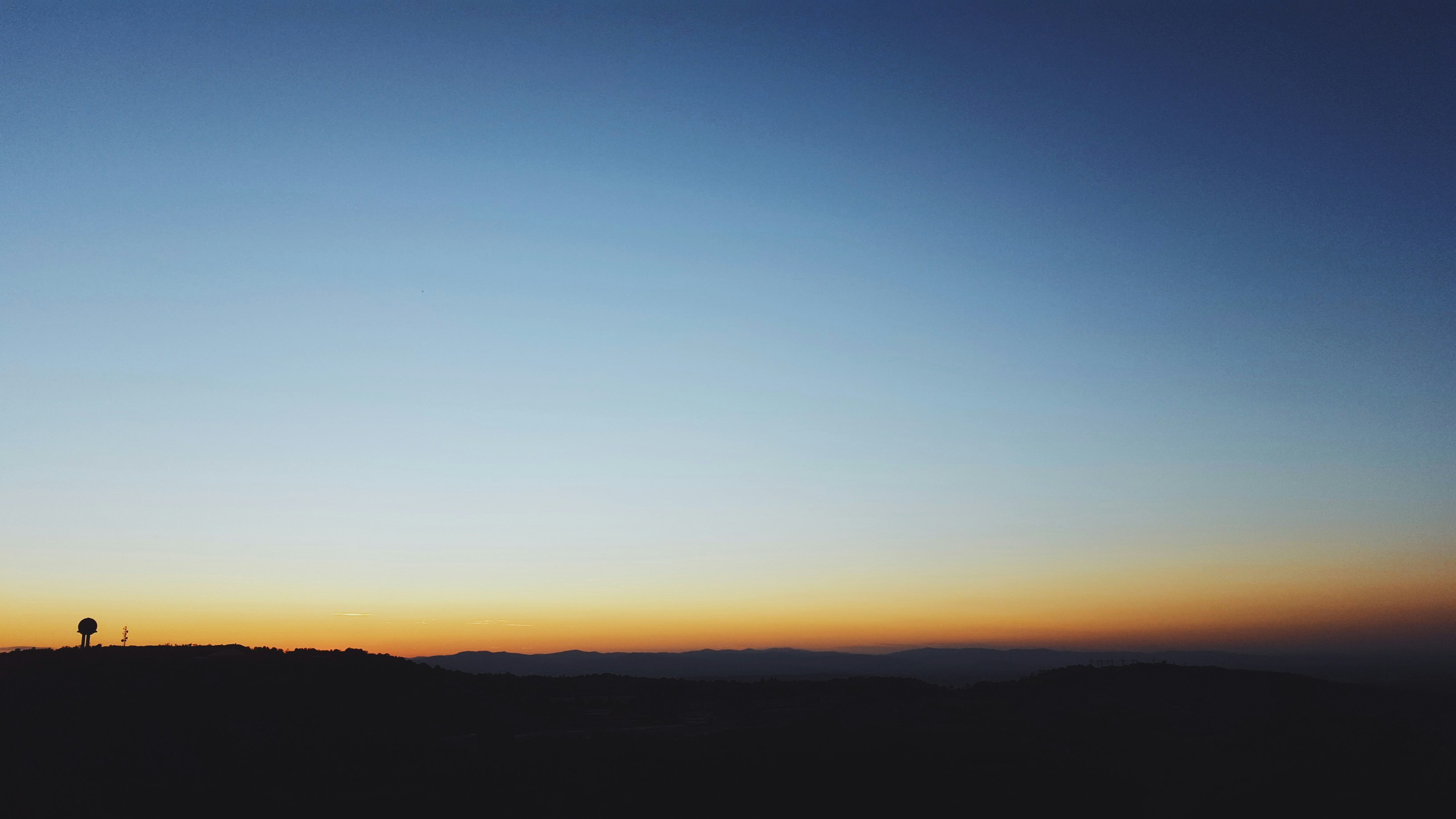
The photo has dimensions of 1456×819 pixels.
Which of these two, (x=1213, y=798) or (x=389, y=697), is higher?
(x=389, y=697)

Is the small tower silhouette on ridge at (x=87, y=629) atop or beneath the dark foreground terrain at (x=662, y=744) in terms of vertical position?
atop

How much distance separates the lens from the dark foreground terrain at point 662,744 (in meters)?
20.8

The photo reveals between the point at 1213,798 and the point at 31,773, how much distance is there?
2934 cm

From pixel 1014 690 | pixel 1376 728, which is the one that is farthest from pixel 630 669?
pixel 1376 728

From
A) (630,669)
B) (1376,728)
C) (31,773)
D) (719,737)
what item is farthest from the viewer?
(630,669)

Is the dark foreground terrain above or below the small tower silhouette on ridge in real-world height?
below

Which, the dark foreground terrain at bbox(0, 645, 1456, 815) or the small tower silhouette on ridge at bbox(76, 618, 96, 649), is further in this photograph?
the small tower silhouette on ridge at bbox(76, 618, 96, 649)

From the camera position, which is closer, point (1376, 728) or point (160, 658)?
point (1376, 728)

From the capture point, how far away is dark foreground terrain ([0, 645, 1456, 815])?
2084cm

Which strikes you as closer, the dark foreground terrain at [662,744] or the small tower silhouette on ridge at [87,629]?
the dark foreground terrain at [662,744]

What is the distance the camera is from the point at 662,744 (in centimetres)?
2491

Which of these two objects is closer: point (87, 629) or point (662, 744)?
point (662, 744)

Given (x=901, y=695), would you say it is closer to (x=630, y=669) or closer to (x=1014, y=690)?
(x=1014, y=690)

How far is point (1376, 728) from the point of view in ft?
94.7
